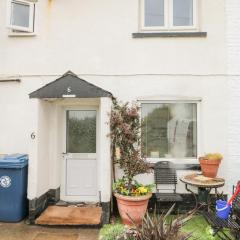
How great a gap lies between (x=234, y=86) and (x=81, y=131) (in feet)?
13.1

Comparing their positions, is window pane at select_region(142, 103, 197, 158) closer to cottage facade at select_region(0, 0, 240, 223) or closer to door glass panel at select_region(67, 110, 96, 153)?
cottage facade at select_region(0, 0, 240, 223)

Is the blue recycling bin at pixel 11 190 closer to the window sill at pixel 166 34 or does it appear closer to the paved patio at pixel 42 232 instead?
the paved patio at pixel 42 232

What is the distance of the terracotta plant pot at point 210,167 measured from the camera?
677 cm

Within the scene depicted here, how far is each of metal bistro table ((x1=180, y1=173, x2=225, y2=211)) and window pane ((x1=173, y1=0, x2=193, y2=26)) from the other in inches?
152

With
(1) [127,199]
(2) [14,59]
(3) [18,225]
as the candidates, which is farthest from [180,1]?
(3) [18,225]

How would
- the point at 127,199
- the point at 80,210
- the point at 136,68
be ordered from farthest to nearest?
the point at 136,68 → the point at 80,210 → the point at 127,199

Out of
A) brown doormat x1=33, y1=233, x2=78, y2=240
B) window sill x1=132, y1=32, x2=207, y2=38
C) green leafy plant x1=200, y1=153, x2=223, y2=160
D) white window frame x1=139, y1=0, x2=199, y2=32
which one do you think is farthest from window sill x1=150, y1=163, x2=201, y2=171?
white window frame x1=139, y1=0, x2=199, y2=32

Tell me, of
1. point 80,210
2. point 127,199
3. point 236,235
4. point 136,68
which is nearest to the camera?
point 236,235

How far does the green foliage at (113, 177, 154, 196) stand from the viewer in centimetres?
638

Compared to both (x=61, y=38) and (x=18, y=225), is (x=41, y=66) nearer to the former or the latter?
(x=61, y=38)

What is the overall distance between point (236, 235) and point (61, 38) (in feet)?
19.3

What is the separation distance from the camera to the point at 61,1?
762cm

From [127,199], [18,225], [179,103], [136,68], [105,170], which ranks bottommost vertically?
[18,225]

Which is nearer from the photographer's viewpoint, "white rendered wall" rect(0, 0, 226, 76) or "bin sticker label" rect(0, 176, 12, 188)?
"bin sticker label" rect(0, 176, 12, 188)
